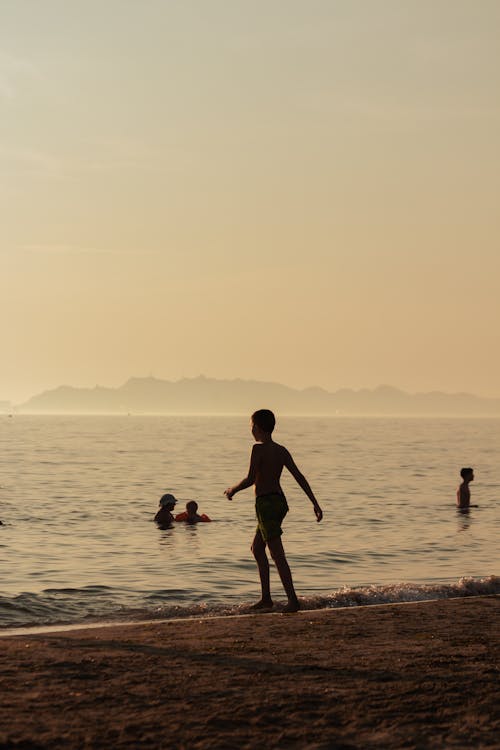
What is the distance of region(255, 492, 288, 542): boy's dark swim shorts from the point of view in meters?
10.2

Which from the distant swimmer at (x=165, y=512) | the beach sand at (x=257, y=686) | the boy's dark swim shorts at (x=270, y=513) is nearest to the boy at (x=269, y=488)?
the boy's dark swim shorts at (x=270, y=513)

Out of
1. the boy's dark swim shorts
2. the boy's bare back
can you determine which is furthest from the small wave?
the boy's bare back

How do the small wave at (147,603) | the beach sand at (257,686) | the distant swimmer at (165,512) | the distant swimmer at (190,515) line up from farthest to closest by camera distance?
the distant swimmer at (190,515)
the distant swimmer at (165,512)
the small wave at (147,603)
the beach sand at (257,686)

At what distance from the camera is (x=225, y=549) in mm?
20562

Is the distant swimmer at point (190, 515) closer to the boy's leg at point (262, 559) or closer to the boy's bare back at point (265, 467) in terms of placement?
the boy's leg at point (262, 559)

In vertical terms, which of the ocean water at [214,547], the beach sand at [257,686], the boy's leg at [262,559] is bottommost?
the ocean water at [214,547]

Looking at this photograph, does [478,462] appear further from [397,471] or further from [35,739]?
[35,739]

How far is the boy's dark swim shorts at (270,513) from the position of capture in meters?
10.2

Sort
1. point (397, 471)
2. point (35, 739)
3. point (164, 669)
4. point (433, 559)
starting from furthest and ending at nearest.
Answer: point (397, 471)
point (433, 559)
point (164, 669)
point (35, 739)

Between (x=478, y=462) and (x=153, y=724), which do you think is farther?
(x=478, y=462)

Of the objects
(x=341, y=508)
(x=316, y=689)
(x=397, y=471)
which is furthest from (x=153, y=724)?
(x=397, y=471)

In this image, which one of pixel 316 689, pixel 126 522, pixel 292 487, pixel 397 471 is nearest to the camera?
pixel 316 689

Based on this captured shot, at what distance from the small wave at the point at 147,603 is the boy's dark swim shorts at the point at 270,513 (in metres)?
1.42

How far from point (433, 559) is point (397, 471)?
33.6 meters
